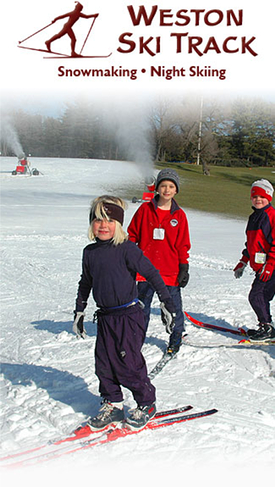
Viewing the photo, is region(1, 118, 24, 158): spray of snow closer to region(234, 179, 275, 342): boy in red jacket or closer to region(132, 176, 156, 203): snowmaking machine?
region(132, 176, 156, 203): snowmaking machine

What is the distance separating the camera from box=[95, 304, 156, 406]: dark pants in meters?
2.78

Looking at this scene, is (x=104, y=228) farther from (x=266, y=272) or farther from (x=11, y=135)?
(x=11, y=135)

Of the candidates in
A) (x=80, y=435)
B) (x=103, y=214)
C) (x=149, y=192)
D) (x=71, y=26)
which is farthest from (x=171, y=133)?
(x=80, y=435)

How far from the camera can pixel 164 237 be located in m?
3.84

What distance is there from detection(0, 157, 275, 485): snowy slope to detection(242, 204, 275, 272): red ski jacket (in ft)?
2.92

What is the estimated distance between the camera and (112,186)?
92.4 feet

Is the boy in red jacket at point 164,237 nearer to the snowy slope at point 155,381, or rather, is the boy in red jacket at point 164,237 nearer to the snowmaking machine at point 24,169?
the snowy slope at point 155,381

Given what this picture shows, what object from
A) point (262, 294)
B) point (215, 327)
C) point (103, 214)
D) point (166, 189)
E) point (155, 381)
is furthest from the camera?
point (215, 327)

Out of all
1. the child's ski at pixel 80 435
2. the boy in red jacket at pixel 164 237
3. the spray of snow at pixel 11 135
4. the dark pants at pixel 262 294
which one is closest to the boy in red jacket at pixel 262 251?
the dark pants at pixel 262 294

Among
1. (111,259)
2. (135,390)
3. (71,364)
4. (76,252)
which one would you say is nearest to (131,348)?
(135,390)

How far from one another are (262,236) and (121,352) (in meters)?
2.03

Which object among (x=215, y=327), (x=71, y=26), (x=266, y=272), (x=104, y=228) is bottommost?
(x=215, y=327)

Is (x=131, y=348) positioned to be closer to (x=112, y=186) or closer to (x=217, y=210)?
(x=217, y=210)

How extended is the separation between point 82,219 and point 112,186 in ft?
46.0
